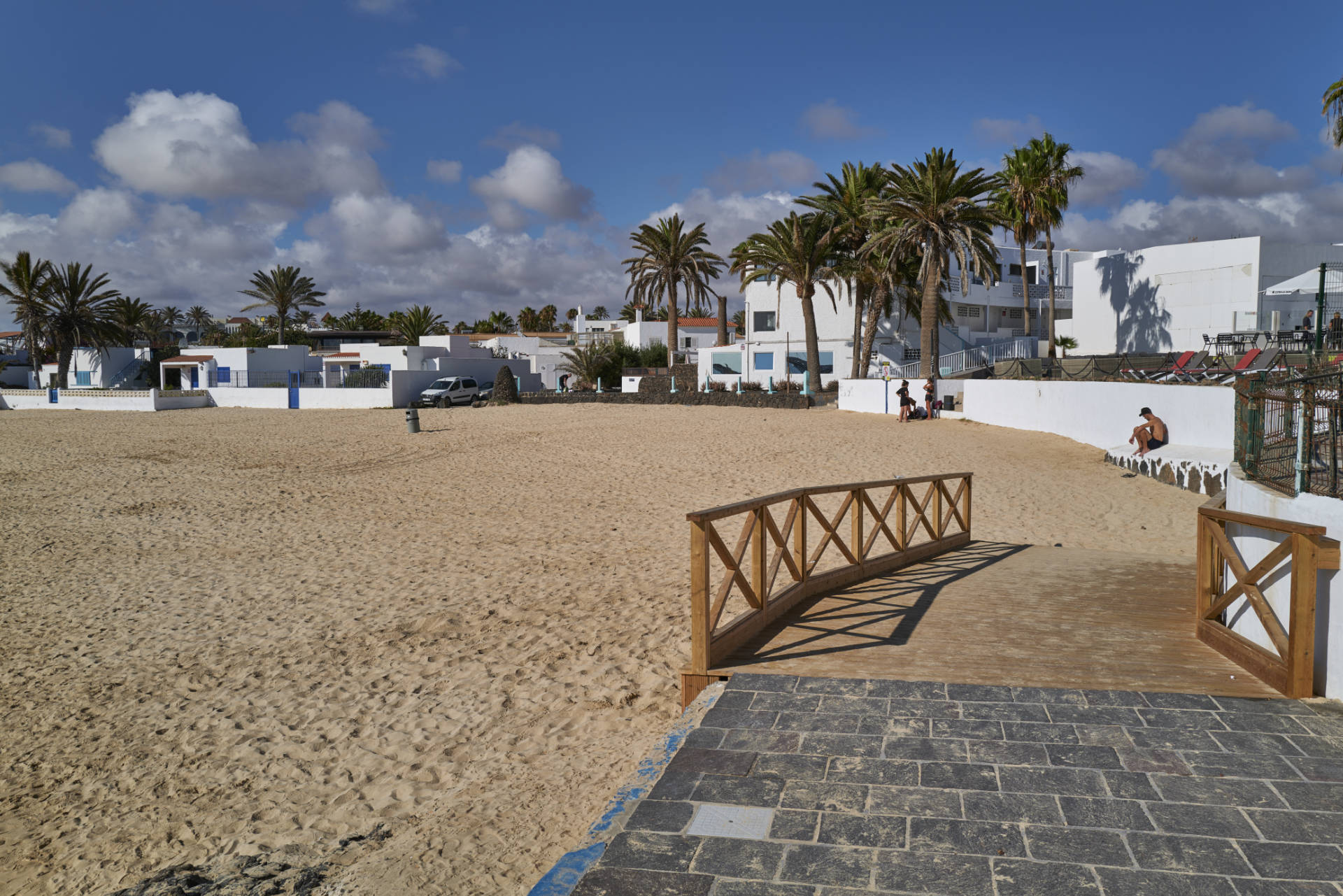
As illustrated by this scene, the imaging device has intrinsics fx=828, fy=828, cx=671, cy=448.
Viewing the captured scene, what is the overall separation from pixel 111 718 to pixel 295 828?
9.10 feet

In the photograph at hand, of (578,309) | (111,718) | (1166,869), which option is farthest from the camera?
(578,309)

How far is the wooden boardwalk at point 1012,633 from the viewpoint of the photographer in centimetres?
548

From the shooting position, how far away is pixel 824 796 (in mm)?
3818

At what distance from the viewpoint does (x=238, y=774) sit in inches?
230

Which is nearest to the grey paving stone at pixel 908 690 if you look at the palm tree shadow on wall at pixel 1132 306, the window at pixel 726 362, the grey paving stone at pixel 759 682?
the grey paving stone at pixel 759 682

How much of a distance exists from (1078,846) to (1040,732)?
119 centimetres

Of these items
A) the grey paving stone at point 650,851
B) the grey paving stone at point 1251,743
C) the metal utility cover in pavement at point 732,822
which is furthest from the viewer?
the grey paving stone at point 1251,743

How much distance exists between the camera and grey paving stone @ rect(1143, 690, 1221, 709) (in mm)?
4793

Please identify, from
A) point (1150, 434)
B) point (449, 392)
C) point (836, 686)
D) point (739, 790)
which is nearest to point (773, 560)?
point (836, 686)

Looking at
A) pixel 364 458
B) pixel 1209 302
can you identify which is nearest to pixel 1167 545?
pixel 364 458

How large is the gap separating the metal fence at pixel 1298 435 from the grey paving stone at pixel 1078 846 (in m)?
3.27

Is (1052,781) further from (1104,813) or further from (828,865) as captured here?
(828,865)

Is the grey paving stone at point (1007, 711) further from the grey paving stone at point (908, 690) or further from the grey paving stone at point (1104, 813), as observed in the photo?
the grey paving stone at point (1104, 813)

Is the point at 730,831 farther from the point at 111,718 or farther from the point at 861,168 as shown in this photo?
the point at 861,168
